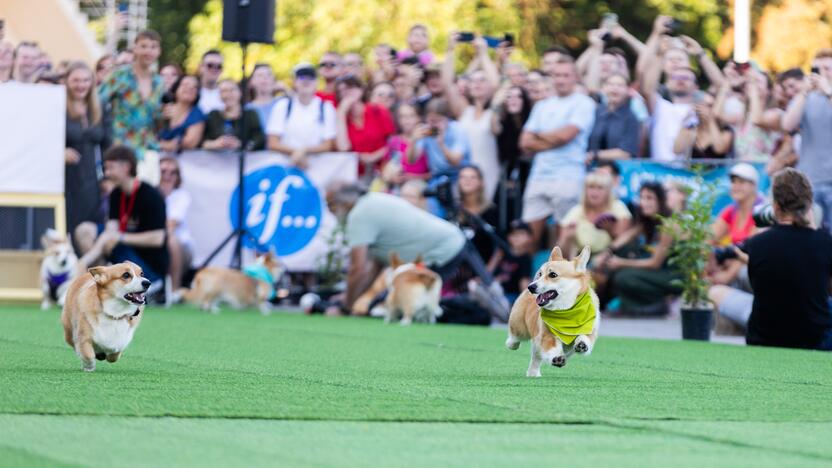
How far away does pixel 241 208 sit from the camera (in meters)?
16.6

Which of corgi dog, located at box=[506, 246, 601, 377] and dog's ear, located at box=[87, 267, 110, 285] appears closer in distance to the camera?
corgi dog, located at box=[506, 246, 601, 377]

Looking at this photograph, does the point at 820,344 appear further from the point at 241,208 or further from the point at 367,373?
the point at 241,208

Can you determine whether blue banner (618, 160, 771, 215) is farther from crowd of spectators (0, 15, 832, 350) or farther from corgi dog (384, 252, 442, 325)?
corgi dog (384, 252, 442, 325)

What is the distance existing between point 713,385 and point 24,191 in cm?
953

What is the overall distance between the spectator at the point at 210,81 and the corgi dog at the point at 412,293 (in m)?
4.14

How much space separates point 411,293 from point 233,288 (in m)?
2.19

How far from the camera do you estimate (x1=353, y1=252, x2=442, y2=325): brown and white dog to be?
1429 cm

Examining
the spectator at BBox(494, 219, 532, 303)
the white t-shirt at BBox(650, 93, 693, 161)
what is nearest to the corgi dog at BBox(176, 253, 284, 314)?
the spectator at BBox(494, 219, 532, 303)

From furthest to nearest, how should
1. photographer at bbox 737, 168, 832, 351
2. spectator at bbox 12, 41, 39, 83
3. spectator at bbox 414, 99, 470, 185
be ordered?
spectator at bbox 12, 41, 39, 83, spectator at bbox 414, 99, 470, 185, photographer at bbox 737, 168, 832, 351

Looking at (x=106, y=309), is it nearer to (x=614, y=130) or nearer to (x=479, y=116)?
(x=614, y=130)

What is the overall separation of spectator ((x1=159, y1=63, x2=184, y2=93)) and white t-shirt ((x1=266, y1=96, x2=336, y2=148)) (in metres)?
1.26

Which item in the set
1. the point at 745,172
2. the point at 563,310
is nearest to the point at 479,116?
the point at 745,172

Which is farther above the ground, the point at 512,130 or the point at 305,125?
the point at 512,130

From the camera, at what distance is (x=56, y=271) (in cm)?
1537
